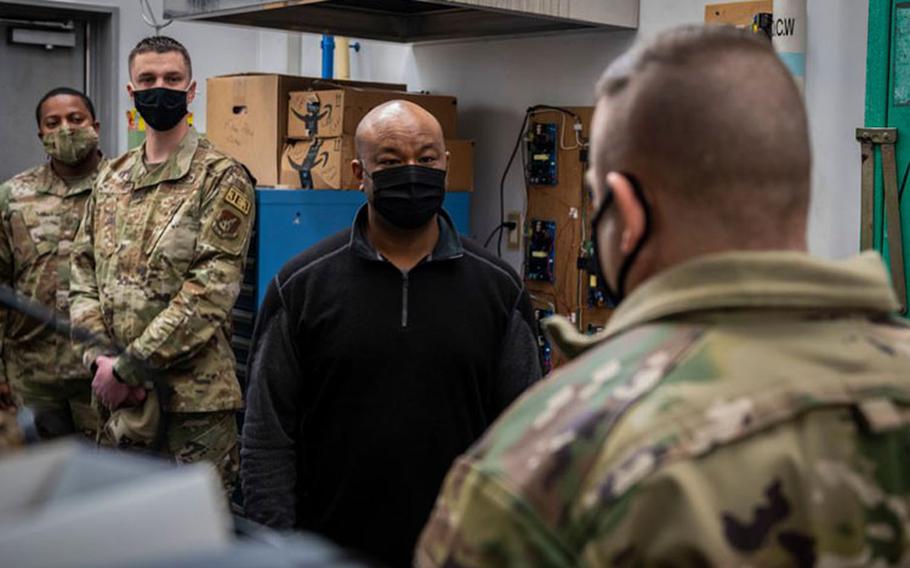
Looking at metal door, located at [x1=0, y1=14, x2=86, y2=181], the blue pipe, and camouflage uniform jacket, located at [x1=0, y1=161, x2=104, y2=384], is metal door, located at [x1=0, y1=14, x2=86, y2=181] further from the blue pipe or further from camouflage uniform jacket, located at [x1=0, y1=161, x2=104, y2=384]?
camouflage uniform jacket, located at [x1=0, y1=161, x2=104, y2=384]

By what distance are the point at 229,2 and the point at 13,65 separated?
2.76 meters

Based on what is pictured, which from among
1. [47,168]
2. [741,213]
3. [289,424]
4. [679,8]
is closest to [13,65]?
[47,168]

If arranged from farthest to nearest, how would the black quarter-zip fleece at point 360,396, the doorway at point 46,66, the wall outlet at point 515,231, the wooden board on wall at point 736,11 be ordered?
the doorway at point 46,66, the wall outlet at point 515,231, the wooden board on wall at point 736,11, the black quarter-zip fleece at point 360,396

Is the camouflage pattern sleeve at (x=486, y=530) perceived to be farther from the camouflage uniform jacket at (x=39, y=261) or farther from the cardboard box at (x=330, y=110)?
the cardboard box at (x=330, y=110)

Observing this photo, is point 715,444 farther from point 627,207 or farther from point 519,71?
point 519,71

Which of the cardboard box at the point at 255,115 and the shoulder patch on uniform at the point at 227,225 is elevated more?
the cardboard box at the point at 255,115

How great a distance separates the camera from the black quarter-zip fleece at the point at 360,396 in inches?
95.4

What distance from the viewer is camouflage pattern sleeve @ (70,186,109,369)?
3486 mm

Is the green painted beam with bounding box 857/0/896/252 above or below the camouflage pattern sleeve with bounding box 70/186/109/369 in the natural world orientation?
above

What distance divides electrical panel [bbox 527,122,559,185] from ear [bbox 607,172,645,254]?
334 centimetres

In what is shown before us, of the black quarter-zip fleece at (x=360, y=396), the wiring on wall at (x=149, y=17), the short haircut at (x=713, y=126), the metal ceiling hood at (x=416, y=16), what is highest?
the wiring on wall at (x=149, y=17)

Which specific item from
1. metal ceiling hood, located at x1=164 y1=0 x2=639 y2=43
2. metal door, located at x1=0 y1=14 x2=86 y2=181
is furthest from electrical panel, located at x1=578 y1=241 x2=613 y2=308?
metal door, located at x1=0 y1=14 x2=86 y2=181

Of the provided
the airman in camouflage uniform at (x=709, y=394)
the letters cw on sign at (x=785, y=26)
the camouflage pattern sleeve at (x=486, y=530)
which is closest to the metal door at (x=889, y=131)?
the letters cw on sign at (x=785, y=26)

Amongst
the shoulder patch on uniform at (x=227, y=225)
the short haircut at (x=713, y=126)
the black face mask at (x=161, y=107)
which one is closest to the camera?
the short haircut at (x=713, y=126)
